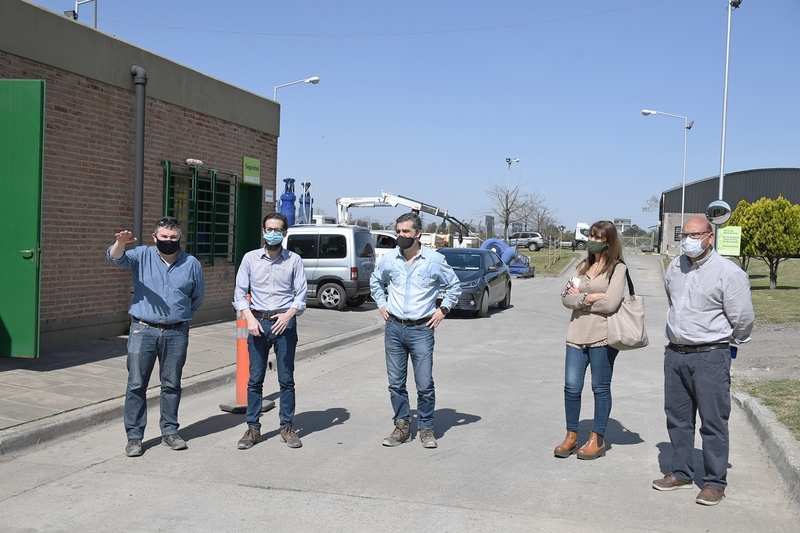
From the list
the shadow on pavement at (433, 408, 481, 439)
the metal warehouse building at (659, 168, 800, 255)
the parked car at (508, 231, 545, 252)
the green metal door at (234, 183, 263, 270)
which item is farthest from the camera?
the metal warehouse building at (659, 168, 800, 255)

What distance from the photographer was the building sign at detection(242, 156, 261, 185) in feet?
49.9

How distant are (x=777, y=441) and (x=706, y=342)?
1.71 m

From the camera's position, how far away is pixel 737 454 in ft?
21.9

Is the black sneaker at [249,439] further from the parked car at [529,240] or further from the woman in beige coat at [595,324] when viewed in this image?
the parked car at [529,240]

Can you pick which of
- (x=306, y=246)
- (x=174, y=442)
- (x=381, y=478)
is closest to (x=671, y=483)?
(x=381, y=478)

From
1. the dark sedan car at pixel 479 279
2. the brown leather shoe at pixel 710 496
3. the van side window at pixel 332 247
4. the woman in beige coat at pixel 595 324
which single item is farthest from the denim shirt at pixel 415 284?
the van side window at pixel 332 247

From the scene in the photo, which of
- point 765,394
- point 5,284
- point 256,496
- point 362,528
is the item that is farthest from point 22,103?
point 765,394

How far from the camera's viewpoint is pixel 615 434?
23.9ft

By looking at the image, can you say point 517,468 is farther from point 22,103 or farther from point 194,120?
point 194,120

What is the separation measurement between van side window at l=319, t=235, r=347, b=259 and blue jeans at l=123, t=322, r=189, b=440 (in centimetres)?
1188

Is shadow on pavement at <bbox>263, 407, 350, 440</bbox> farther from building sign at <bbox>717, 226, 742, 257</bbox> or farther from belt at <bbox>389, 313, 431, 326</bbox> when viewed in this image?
building sign at <bbox>717, 226, 742, 257</bbox>

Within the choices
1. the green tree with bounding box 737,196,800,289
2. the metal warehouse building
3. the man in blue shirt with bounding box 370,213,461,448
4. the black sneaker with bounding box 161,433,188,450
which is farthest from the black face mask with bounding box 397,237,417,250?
the metal warehouse building

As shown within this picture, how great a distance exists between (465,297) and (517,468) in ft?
39.9

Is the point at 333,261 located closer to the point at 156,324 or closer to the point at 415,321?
the point at 415,321
